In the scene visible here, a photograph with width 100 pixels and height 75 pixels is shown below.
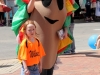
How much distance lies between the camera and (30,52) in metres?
4.02

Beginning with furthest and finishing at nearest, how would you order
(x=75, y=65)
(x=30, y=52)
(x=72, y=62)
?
1. (x=72, y=62)
2. (x=75, y=65)
3. (x=30, y=52)

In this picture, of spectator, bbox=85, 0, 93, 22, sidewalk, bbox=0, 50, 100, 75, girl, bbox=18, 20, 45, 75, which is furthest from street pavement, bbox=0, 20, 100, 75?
spectator, bbox=85, 0, 93, 22

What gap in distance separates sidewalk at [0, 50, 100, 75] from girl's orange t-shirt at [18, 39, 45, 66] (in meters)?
2.80

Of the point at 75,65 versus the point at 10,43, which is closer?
the point at 75,65

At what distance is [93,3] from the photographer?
58.7 ft

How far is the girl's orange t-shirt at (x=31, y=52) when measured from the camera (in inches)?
157

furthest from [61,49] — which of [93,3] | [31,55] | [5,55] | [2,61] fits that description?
[93,3]

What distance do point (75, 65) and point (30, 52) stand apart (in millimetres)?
3672

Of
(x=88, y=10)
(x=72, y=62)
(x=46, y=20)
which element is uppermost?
(x=46, y=20)

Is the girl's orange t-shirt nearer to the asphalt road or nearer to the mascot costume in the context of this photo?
the mascot costume

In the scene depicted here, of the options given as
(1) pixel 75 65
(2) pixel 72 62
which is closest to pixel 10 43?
(2) pixel 72 62

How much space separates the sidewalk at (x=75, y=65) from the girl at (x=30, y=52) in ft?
9.09

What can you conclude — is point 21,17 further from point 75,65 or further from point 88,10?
point 88,10

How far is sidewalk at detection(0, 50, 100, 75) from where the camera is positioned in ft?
22.6
